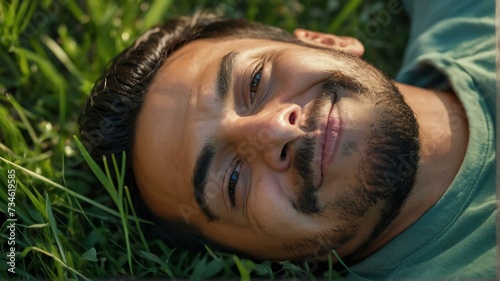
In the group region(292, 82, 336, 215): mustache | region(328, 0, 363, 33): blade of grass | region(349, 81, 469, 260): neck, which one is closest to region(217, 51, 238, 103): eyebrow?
region(292, 82, 336, 215): mustache

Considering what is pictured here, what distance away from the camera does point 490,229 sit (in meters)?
2.60

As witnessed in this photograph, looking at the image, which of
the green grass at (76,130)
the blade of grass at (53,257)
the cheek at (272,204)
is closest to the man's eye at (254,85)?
the cheek at (272,204)

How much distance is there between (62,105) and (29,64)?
1.41 ft

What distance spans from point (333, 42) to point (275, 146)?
980 mm

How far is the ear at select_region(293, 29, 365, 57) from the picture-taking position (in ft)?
10.1

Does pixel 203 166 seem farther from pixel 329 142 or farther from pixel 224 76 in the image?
pixel 329 142

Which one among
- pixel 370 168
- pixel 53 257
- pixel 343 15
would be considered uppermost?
pixel 343 15

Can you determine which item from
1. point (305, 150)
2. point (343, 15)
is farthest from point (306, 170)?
point (343, 15)

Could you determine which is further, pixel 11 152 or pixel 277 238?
pixel 11 152

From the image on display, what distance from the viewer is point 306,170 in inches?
94.4

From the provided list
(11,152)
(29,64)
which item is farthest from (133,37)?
(11,152)

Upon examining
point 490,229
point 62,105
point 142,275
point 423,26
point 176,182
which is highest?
point 423,26

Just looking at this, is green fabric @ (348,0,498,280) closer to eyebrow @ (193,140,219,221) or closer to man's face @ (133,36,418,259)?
man's face @ (133,36,418,259)

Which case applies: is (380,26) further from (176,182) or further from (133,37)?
(176,182)
